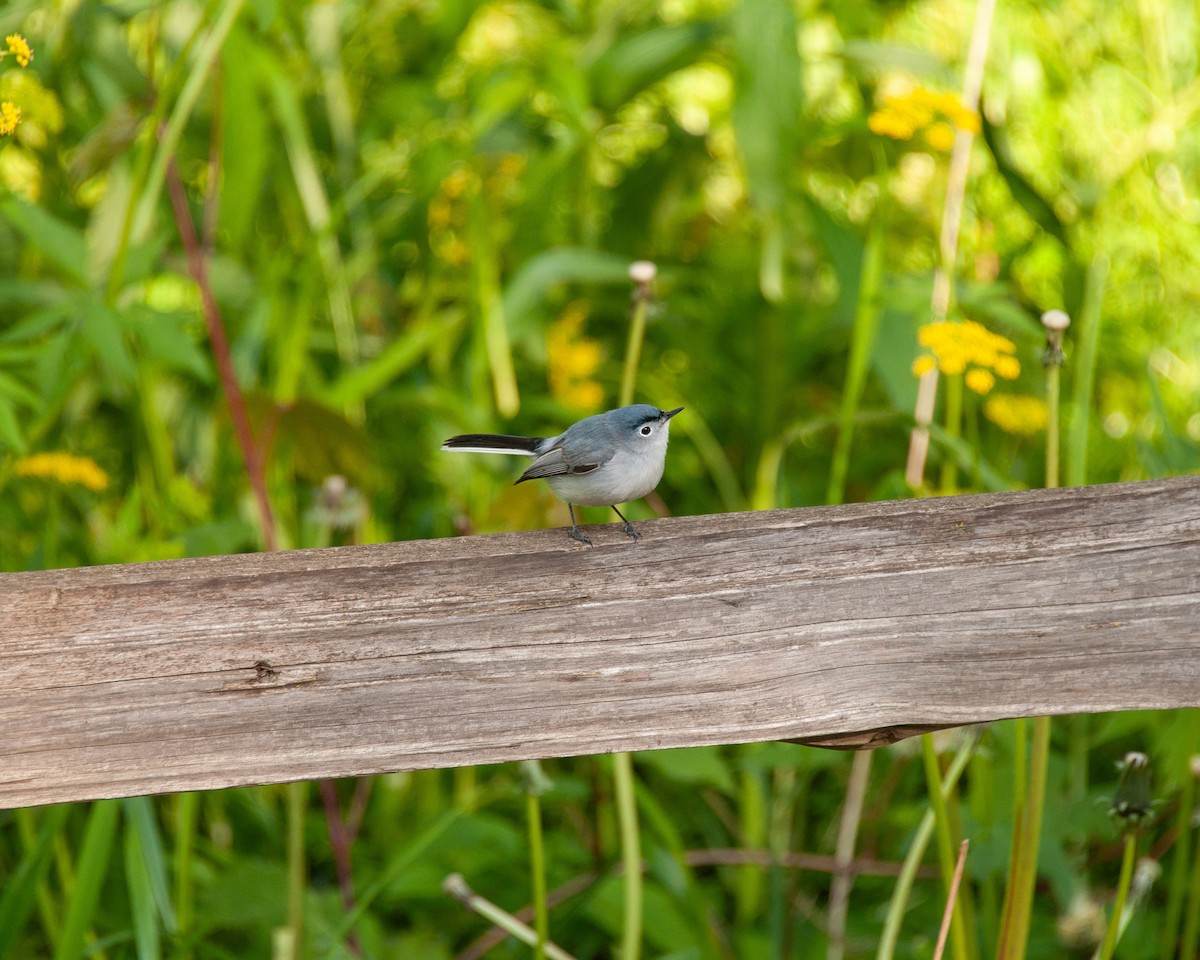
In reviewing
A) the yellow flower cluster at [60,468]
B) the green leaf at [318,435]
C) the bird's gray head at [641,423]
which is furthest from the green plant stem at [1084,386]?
the yellow flower cluster at [60,468]

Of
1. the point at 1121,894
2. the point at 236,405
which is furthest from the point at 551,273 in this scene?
the point at 1121,894

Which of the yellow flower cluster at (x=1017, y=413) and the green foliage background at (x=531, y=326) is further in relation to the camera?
the yellow flower cluster at (x=1017, y=413)

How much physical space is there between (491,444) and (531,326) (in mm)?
1338

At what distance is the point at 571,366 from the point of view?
9.18 ft

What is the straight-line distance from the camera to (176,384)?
9.01 ft

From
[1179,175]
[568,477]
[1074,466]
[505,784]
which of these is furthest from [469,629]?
[1179,175]

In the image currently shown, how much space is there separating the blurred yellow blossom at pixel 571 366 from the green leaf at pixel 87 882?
153cm

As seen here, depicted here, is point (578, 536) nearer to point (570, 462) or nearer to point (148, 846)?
point (570, 462)

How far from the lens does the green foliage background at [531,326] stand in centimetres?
176

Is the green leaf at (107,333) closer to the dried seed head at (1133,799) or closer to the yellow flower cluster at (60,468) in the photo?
the yellow flower cluster at (60,468)

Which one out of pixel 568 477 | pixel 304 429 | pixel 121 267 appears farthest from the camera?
pixel 304 429

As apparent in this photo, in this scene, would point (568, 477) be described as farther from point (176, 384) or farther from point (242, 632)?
point (176, 384)

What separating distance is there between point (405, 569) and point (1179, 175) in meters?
3.09

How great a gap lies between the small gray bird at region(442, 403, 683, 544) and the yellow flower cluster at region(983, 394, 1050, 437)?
128 centimetres
